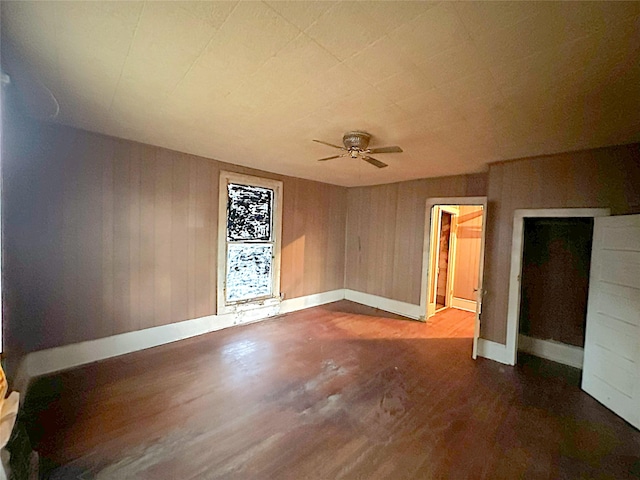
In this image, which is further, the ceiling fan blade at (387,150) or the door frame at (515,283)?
the door frame at (515,283)

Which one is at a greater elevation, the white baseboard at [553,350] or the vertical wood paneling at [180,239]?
the vertical wood paneling at [180,239]

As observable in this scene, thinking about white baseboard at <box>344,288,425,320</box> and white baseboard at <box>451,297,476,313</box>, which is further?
white baseboard at <box>451,297,476,313</box>

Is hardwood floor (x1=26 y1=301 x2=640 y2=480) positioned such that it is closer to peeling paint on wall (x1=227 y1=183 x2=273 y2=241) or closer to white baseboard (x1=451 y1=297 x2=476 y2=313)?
peeling paint on wall (x1=227 y1=183 x2=273 y2=241)

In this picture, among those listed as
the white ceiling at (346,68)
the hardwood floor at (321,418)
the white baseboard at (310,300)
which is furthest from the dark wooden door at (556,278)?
the white baseboard at (310,300)

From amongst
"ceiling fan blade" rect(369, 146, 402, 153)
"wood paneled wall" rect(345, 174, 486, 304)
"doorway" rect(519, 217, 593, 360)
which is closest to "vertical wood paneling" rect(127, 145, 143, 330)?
"ceiling fan blade" rect(369, 146, 402, 153)

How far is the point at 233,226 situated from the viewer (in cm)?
411

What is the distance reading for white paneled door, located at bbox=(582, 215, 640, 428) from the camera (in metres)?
2.27

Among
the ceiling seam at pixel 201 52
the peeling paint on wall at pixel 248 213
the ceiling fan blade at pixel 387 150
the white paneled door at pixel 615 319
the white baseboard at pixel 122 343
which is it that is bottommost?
the white baseboard at pixel 122 343

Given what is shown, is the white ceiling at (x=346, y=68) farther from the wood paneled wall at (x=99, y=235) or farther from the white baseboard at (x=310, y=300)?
the white baseboard at (x=310, y=300)

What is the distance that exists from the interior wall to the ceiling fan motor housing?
3.64m

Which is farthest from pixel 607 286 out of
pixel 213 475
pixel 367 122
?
Result: pixel 213 475

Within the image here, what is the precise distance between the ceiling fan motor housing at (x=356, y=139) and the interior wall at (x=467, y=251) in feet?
11.9

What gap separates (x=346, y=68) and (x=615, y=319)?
314 centimetres

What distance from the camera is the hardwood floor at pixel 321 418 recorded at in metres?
1.75
